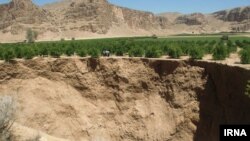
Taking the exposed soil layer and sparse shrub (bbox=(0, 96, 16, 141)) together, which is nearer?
sparse shrub (bbox=(0, 96, 16, 141))

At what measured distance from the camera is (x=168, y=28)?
128000mm

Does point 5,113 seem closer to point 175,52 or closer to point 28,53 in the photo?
point 28,53

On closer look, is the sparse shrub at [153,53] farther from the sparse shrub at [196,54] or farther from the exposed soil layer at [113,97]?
the sparse shrub at [196,54]

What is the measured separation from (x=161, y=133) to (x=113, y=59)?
285 inches

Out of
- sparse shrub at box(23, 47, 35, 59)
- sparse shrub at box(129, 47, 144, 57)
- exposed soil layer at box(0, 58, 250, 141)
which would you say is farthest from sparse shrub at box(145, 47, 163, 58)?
sparse shrub at box(23, 47, 35, 59)

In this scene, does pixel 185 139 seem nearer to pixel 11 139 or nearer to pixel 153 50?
pixel 153 50

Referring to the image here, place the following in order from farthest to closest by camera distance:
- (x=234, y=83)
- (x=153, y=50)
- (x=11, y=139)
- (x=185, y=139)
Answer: (x=153, y=50) < (x=185, y=139) < (x=234, y=83) < (x=11, y=139)

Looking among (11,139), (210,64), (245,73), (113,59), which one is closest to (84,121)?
(113,59)

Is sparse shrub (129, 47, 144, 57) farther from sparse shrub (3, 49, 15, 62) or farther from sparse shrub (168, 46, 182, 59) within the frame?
sparse shrub (3, 49, 15, 62)

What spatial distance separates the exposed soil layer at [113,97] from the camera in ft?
93.0

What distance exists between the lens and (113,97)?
31.3 metres

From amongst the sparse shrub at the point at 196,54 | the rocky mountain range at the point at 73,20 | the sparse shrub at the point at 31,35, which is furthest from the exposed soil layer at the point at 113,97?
the rocky mountain range at the point at 73,20

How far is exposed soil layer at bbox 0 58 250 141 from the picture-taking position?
93.0 feet

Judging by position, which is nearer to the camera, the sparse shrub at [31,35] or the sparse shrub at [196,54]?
the sparse shrub at [196,54]
